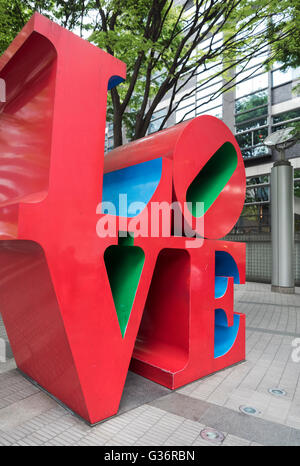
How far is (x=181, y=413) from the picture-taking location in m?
3.35

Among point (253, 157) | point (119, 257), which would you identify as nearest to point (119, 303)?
point (119, 257)

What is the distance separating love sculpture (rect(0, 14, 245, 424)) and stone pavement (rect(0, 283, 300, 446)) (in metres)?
0.17

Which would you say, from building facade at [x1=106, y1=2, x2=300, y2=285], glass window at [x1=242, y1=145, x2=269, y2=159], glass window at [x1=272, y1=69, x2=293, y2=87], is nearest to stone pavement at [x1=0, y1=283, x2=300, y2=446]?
building facade at [x1=106, y1=2, x2=300, y2=285]

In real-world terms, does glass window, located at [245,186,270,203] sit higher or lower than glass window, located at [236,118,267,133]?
lower

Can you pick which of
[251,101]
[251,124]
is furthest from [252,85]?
[251,124]

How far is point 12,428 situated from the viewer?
120 inches

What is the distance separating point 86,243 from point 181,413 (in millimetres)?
2076

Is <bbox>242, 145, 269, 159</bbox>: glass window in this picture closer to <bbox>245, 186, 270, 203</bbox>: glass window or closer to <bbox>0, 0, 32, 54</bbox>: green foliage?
<bbox>245, 186, 270, 203</bbox>: glass window

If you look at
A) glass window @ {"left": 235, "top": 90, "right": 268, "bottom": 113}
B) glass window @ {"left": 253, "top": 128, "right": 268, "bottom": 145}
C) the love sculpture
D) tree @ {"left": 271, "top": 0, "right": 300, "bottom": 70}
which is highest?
glass window @ {"left": 235, "top": 90, "right": 268, "bottom": 113}

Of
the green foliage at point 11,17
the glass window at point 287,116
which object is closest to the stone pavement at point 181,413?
A: the green foliage at point 11,17

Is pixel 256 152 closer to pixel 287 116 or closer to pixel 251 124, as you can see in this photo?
pixel 251 124

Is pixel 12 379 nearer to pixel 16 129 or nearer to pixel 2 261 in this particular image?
pixel 2 261

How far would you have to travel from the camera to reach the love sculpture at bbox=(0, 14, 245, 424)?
2.79 metres

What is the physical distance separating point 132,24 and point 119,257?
6.43 metres
